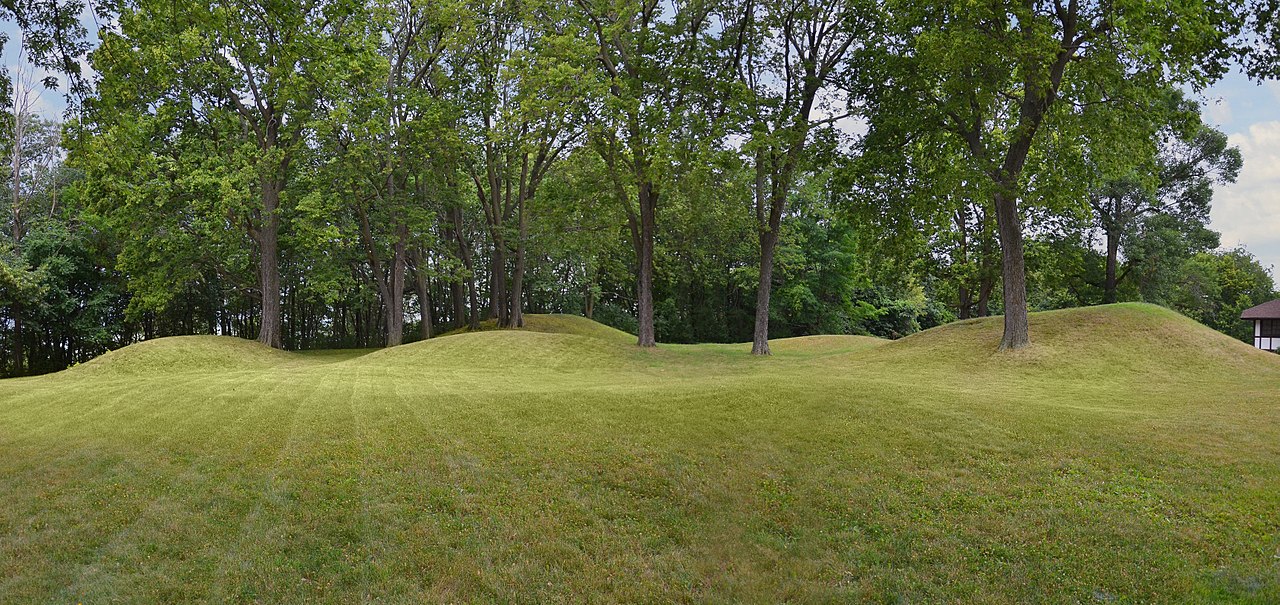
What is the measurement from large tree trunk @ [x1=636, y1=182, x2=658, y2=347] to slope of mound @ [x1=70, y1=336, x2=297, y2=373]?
12.9 m

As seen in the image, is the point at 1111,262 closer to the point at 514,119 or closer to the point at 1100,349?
the point at 1100,349

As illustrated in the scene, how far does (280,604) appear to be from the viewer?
4.97m

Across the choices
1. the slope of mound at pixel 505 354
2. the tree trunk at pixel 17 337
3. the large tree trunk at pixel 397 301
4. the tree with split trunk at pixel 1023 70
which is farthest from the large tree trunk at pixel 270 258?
the tree with split trunk at pixel 1023 70

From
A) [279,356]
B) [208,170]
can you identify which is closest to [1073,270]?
[279,356]

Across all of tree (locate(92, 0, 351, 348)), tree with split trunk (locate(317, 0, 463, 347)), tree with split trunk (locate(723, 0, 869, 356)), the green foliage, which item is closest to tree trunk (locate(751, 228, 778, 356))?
tree with split trunk (locate(723, 0, 869, 356))

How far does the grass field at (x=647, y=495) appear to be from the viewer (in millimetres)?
5352

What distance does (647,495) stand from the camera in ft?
24.2

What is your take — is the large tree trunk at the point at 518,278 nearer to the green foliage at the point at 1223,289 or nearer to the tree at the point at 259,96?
the tree at the point at 259,96

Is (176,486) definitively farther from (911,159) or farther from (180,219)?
(180,219)

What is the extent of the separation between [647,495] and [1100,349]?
17.3 m

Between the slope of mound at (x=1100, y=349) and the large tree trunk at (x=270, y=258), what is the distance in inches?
916

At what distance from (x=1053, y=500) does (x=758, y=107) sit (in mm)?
16911

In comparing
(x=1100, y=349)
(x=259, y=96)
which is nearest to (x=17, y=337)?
(x=259, y=96)

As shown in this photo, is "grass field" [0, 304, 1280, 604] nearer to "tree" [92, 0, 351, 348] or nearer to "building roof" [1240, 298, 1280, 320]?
"tree" [92, 0, 351, 348]
